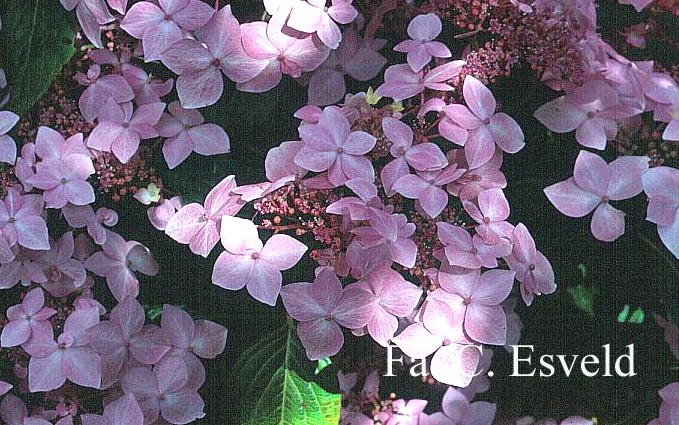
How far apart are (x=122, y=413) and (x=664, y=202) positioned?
1.93 feet

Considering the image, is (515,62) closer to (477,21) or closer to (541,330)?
(477,21)

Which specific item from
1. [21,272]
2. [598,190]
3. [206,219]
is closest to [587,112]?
[598,190]

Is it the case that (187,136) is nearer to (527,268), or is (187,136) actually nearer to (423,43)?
(423,43)

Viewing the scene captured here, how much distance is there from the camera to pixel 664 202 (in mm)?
898

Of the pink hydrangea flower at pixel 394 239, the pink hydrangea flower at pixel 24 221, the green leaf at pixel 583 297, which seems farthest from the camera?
the green leaf at pixel 583 297

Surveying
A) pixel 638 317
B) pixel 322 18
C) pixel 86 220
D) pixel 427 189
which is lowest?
pixel 638 317

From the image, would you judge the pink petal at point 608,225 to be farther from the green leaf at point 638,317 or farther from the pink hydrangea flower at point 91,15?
the pink hydrangea flower at point 91,15

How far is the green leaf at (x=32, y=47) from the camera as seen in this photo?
0.96 meters

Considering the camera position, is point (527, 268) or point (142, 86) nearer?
point (527, 268)

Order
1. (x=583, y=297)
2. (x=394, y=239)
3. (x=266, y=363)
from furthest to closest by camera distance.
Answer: (x=583, y=297) < (x=266, y=363) < (x=394, y=239)

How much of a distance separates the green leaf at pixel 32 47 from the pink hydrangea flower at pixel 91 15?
0.03 meters

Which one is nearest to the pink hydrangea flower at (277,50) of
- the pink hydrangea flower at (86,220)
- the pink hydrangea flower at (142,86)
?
the pink hydrangea flower at (142,86)

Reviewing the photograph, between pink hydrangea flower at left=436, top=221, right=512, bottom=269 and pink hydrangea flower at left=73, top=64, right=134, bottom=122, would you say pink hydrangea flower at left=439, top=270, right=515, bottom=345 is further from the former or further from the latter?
pink hydrangea flower at left=73, top=64, right=134, bottom=122

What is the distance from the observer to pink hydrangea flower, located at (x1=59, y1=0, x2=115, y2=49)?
94 centimetres
